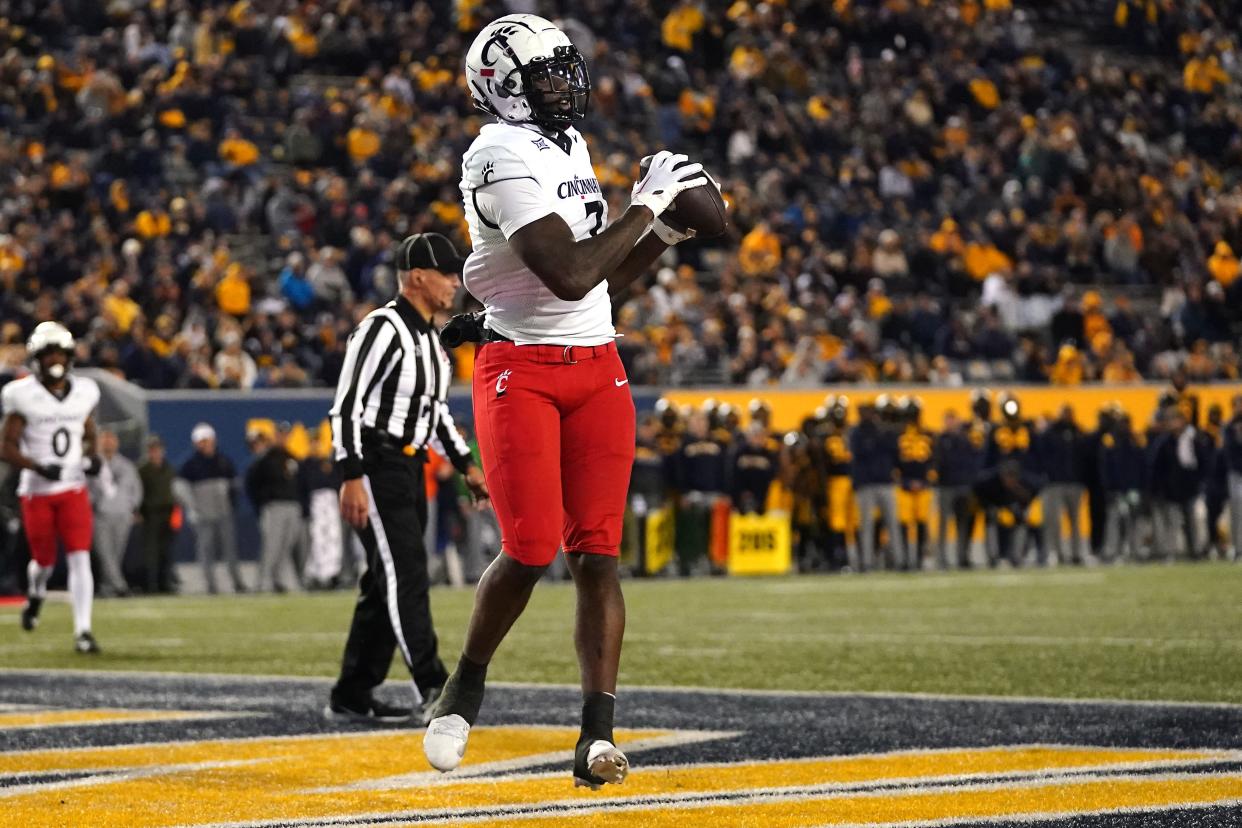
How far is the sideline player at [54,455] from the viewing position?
37.8ft

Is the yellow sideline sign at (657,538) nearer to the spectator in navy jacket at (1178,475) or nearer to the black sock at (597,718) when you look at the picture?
the spectator in navy jacket at (1178,475)

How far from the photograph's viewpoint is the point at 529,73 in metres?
5.27

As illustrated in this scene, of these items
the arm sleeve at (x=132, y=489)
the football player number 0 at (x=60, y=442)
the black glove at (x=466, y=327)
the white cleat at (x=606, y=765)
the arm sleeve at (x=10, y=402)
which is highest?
the arm sleeve at (x=10, y=402)

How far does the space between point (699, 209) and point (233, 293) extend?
1686 cm

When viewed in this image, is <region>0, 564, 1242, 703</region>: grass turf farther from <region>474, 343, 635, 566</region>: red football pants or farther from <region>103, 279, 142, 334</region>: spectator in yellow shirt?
<region>474, 343, 635, 566</region>: red football pants

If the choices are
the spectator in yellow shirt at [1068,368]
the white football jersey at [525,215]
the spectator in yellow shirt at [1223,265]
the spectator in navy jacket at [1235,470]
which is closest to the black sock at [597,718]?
the white football jersey at [525,215]

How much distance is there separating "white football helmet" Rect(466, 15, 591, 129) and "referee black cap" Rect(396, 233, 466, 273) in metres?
2.49

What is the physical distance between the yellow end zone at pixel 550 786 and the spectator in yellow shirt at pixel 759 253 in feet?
60.6

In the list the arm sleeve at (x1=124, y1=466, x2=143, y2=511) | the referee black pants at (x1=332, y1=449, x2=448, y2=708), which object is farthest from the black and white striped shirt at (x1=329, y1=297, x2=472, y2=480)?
the arm sleeve at (x1=124, y1=466, x2=143, y2=511)

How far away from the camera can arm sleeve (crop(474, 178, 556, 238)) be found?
16.8 feet

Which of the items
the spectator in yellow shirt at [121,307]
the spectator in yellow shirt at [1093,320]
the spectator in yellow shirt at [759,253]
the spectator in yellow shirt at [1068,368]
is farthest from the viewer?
the spectator in yellow shirt at [1093,320]

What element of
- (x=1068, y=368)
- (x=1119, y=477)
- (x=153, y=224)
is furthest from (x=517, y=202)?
(x=1068, y=368)

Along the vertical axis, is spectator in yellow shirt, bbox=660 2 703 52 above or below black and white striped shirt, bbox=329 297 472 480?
above

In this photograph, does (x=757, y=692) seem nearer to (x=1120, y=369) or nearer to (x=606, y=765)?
(x=606, y=765)
